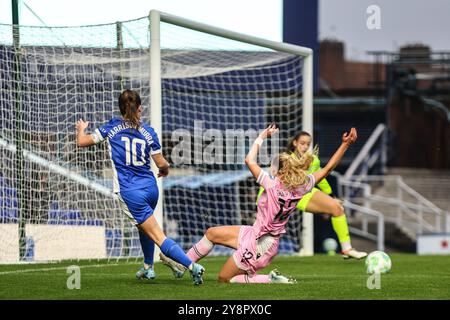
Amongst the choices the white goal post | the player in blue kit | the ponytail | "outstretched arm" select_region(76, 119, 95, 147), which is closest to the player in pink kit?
the player in blue kit

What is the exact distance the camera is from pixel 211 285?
364 inches

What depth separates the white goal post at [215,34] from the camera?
13414mm

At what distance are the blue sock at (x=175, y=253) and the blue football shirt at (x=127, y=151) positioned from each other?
60 cm

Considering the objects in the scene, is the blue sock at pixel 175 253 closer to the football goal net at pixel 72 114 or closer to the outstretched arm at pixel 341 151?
the outstretched arm at pixel 341 151

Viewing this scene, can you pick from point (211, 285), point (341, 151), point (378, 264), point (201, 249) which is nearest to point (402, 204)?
point (378, 264)

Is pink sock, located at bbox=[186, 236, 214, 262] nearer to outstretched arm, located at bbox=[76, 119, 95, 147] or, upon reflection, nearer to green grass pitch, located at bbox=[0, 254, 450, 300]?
green grass pitch, located at bbox=[0, 254, 450, 300]

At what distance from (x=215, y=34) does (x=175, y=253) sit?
601 cm

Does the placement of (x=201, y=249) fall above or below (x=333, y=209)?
above

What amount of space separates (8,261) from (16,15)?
317cm

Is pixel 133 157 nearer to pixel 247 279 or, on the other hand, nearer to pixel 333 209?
pixel 247 279
